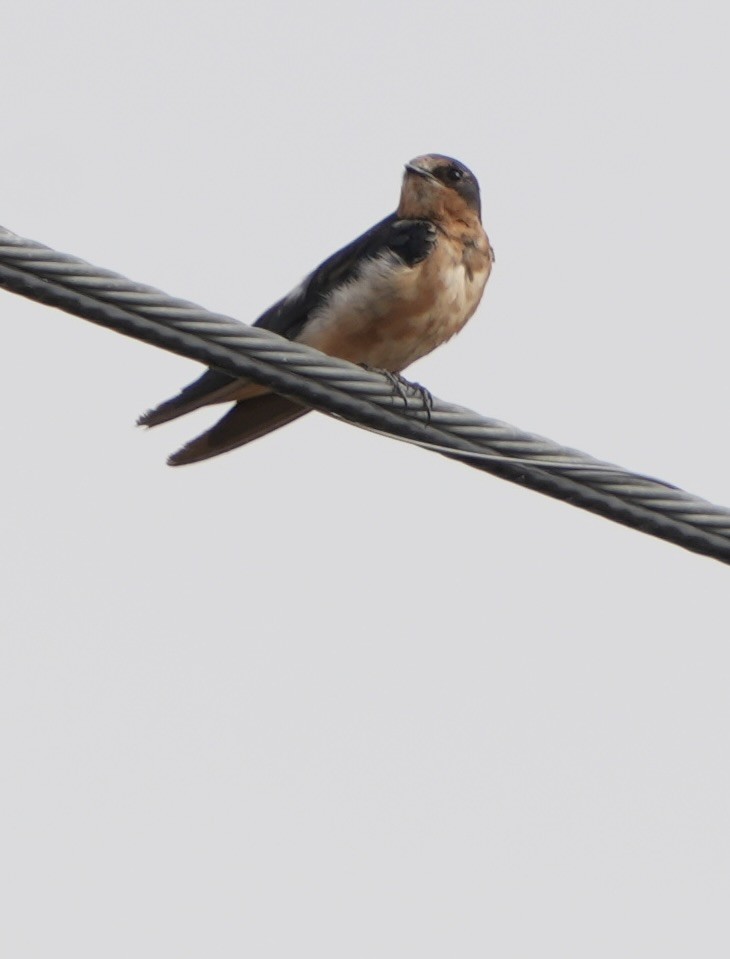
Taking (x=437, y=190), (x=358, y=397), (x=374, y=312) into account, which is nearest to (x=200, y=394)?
(x=374, y=312)

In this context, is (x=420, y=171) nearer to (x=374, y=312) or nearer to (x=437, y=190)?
(x=437, y=190)

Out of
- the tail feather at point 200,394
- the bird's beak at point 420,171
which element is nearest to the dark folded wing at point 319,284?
the tail feather at point 200,394

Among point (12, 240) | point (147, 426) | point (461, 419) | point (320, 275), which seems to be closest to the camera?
point (12, 240)

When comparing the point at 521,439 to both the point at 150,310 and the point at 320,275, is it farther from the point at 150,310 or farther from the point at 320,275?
the point at 320,275

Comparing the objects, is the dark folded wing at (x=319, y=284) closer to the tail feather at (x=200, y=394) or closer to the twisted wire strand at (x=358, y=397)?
the tail feather at (x=200, y=394)

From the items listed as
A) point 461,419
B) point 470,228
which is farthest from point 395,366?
point 461,419

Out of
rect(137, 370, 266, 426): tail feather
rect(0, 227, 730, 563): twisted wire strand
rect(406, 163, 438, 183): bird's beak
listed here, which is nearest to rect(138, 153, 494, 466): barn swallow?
rect(137, 370, 266, 426): tail feather
